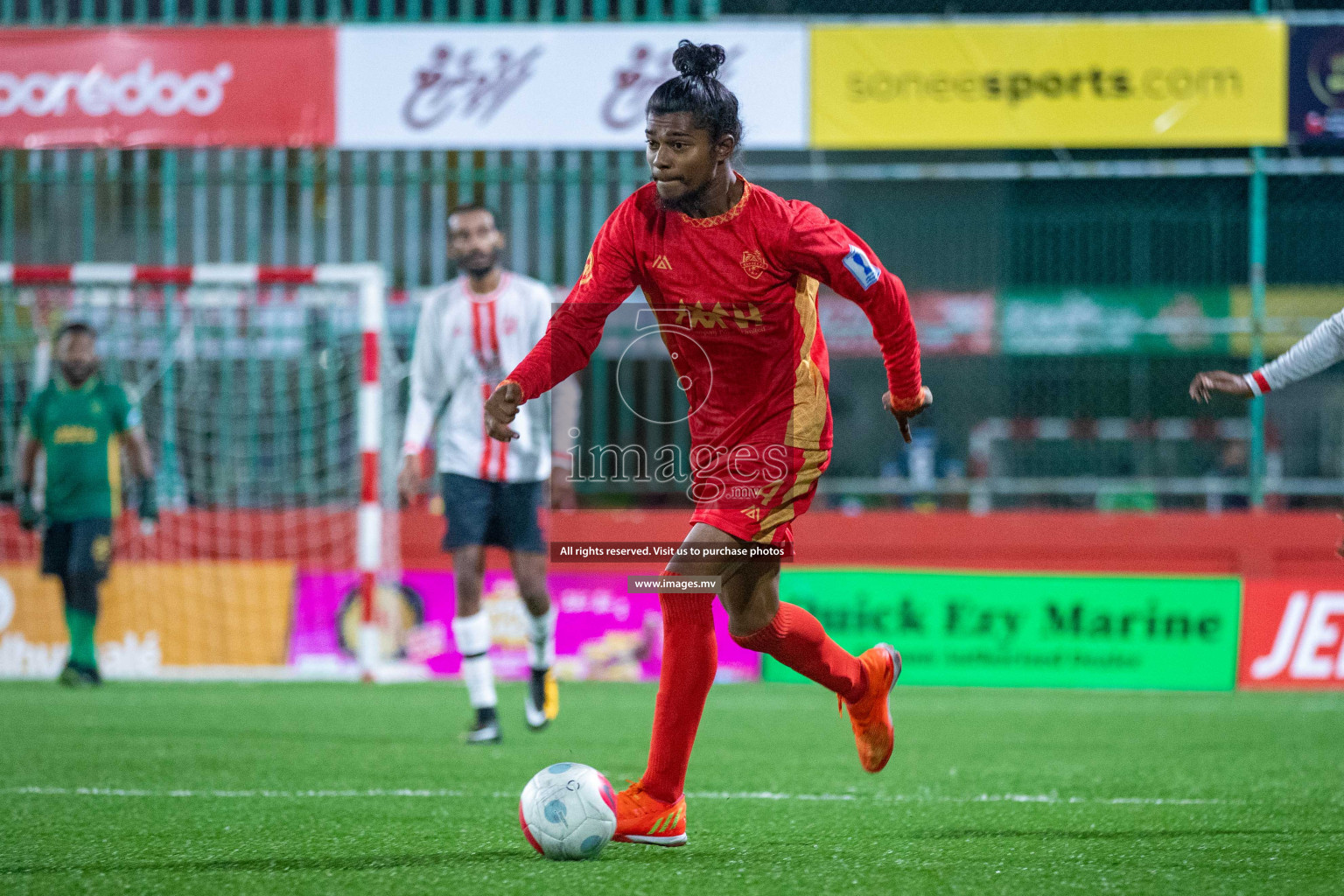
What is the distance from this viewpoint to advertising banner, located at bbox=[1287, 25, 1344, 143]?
10.9 metres

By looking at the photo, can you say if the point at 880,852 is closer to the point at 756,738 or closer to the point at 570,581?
the point at 756,738

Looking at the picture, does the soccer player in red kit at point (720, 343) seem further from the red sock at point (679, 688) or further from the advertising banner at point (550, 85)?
the advertising banner at point (550, 85)

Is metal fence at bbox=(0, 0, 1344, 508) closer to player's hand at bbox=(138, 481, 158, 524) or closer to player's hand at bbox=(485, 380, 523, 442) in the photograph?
player's hand at bbox=(138, 481, 158, 524)

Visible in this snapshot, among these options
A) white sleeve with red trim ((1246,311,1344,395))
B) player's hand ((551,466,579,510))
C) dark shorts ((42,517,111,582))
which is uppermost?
white sleeve with red trim ((1246,311,1344,395))

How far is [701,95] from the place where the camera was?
3.62 m

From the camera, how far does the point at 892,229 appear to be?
12.7 meters

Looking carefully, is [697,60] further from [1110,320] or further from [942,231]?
[1110,320]

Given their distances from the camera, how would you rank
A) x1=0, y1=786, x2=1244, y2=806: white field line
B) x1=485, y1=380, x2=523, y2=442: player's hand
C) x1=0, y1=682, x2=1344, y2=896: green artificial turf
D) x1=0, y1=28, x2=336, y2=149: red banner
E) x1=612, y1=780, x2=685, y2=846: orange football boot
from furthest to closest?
x1=0, y1=28, x2=336, y2=149: red banner, x1=0, y1=786, x2=1244, y2=806: white field line, x1=612, y1=780, x2=685, y2=846: orange football boot, x1=485, y1=380, x2=523, y2=442: player's hand, x1=0, y1=682, x2=1344, y2=896: green artificial turf

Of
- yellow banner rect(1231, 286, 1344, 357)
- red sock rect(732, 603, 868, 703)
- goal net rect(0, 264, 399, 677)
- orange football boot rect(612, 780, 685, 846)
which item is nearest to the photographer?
orange football boot rect(612, 780, 685, 846)

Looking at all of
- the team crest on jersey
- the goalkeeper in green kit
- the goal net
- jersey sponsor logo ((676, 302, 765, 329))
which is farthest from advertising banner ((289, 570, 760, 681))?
the team crest on jersey

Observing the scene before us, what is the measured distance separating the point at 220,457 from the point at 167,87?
2789 millimetres

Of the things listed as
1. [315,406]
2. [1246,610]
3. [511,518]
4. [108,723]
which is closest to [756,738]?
[511,518]

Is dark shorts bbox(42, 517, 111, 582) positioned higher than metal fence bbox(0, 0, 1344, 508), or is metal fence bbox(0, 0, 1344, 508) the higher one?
metal fence bbox(0, 0, 1344, 508)

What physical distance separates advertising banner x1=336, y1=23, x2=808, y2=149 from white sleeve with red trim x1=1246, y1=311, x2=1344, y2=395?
23.4ft
